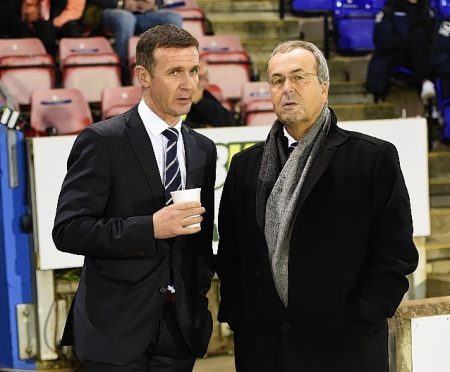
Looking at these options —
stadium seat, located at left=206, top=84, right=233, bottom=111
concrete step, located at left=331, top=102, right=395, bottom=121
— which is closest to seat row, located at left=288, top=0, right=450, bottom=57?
concrete step, located at left=331, top=102, right=395, bottom=121

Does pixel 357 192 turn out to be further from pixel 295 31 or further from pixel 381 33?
pixel 295 31

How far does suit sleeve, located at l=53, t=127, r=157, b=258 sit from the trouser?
0.24 metres

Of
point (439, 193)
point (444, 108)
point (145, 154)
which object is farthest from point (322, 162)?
point (444, 108)

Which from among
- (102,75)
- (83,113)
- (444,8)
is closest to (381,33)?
(444,8)

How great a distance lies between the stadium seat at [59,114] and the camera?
659 centimetres

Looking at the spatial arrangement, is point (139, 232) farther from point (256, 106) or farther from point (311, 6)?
point (311, 6)

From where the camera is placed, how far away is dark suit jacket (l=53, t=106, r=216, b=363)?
99.5 inches

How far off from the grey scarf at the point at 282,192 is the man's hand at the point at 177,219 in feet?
0.82

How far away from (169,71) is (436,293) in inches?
161

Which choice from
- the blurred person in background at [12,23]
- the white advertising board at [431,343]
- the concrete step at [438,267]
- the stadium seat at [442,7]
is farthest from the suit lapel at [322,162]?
the stadium seat at [442,7]

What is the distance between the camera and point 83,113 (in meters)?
6.62

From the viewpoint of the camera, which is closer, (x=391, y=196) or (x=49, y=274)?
(x=391, y=196)

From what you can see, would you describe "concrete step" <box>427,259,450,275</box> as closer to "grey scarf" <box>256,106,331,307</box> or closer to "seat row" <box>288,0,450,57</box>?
"seat row" <box>288,0,450,57</box>

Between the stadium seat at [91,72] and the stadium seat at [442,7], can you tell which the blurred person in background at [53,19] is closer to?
the stadium seat at [91,72]
